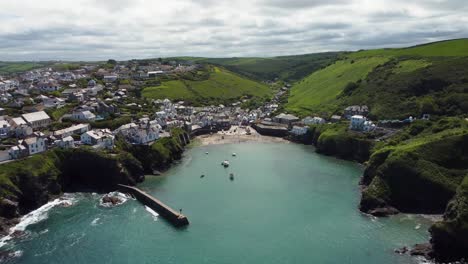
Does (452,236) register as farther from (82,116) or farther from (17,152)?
(82,116)

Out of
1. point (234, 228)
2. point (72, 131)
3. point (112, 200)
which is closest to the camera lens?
point (234, 228)

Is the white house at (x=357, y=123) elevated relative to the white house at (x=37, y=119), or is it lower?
lower

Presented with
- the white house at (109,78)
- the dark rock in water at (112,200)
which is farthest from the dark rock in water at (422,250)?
the white house at (109,78)

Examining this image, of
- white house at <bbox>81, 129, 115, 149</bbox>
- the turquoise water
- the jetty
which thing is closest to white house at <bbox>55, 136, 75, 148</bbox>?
white house at <bbox>81, 129, 115, 149</bbox>

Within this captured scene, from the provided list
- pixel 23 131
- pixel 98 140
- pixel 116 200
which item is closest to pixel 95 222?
pixel 116 200

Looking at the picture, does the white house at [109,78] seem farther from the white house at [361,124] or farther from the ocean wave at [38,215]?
the white house at [361,124]

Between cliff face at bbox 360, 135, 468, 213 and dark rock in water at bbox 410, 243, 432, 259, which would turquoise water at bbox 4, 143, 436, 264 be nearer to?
dark rock in water at bbox 410, 243, 432, 259
